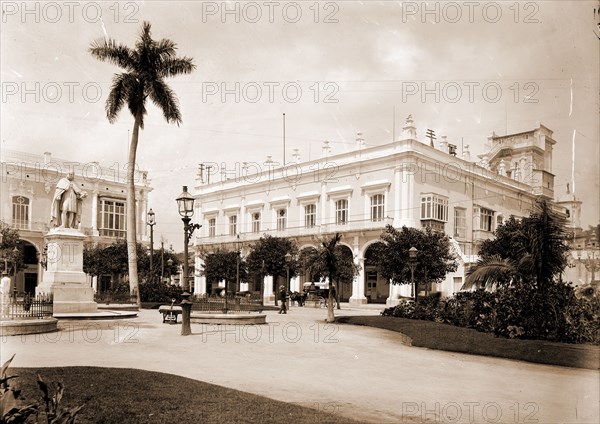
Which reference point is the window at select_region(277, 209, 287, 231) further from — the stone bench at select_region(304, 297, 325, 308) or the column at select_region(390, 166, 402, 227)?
the column at select_region(390, 166, 402, 227)

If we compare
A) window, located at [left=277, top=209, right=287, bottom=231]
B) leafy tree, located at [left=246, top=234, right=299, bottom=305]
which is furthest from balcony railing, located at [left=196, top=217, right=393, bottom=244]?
leafy tree, located at [left=246, top=234, right=299, bottom=305]

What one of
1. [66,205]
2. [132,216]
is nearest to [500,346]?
[66,205]

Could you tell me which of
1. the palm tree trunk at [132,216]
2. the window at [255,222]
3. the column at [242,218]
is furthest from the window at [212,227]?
the palm tree trunk at [132,216]

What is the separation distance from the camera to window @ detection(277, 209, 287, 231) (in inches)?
1738

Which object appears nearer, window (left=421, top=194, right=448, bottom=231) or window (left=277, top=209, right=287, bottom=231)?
window (left=421, top=194, right=448, bottom=231)

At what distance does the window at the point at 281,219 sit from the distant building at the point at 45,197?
14627 mm

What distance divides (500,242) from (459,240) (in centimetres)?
1358

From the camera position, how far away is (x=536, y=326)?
11.6 meters

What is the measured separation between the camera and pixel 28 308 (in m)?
13.3

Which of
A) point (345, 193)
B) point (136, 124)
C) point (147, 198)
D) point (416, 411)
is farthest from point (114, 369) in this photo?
point (345, 193)

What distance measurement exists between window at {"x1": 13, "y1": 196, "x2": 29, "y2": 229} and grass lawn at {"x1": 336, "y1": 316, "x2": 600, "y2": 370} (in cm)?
1201

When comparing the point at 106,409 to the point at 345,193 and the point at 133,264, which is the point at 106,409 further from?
the point at 345,193

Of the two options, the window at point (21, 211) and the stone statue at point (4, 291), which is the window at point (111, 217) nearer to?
the window at point (21, 211)

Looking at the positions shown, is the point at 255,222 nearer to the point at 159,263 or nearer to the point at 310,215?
the point at 310,215
